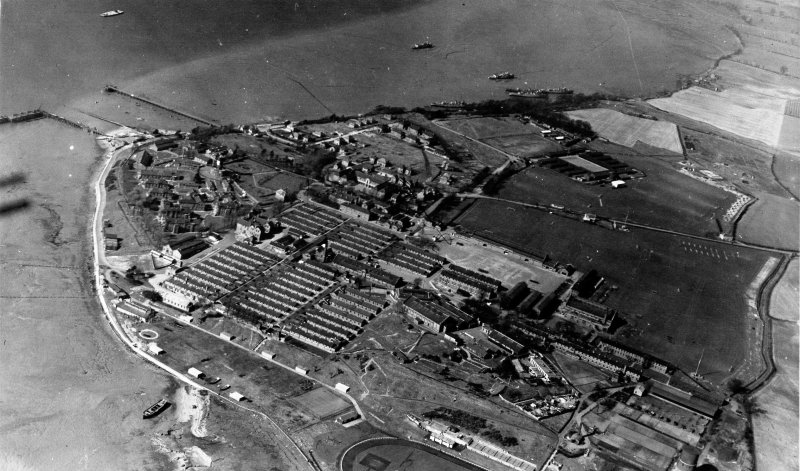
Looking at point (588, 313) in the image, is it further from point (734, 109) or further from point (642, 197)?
point (734, 109)

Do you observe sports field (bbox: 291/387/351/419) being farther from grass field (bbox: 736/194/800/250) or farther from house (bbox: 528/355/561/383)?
grass field (bbox: 736/194/800/250)

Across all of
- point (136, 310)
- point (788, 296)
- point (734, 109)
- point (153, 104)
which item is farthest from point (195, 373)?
point (734, 109)

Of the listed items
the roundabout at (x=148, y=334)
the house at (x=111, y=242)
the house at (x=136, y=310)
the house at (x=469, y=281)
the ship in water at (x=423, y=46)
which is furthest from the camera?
the ship in water at (x=423, y=46)

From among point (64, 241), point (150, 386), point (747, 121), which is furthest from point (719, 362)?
point (747, 121)

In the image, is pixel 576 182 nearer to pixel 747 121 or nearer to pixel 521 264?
pixel 521 264

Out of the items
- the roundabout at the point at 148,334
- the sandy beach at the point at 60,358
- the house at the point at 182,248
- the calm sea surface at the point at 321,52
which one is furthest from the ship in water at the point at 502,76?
the roundabout at the point at 148,334

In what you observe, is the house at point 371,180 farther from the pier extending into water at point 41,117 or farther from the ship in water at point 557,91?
the ship in water at point 557,91
